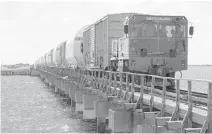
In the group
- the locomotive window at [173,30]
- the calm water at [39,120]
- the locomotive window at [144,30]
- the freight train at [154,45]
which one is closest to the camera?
the freight train at [154,45]

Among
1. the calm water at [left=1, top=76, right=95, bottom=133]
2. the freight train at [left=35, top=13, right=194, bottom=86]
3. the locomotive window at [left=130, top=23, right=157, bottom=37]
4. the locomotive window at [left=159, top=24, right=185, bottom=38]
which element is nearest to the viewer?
the freight train at [left=35, top=13, right=194, bottom=86]

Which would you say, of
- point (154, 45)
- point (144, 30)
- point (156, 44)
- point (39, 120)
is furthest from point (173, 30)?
point (39, 120)

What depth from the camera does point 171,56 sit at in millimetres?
19062

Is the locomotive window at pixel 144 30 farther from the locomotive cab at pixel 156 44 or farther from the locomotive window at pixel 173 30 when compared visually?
the locomotive window at pixel 173 30

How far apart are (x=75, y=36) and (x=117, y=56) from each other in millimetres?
14719

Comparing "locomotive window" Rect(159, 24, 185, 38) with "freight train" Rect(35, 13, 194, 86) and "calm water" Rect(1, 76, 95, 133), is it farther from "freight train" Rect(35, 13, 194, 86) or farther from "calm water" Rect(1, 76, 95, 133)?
"calm water" Rect(1, 76, 95, 133)

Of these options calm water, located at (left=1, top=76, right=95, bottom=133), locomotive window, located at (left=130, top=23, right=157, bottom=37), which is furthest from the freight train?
calm water, located at (left=1, top=76, right=95, bottom=133)

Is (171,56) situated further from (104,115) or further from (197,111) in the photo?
(197,111)

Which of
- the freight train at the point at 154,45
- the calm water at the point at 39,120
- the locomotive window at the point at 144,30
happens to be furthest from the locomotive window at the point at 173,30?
the calm water at the point at 39,120

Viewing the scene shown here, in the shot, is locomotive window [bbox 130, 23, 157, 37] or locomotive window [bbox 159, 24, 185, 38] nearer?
locomotive window [bbox 130, 23, 157, 37]

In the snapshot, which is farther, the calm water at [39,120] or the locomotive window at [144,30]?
the calm water at [39,120]

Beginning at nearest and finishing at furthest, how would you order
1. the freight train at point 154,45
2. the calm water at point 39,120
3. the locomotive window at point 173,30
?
the freight train at point 154,45 < the locomotive window at point 173,30 < the calm water at point 39,120

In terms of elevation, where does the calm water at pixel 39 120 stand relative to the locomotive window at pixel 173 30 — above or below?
below

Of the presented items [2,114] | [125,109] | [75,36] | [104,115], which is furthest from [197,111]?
[75,36]
